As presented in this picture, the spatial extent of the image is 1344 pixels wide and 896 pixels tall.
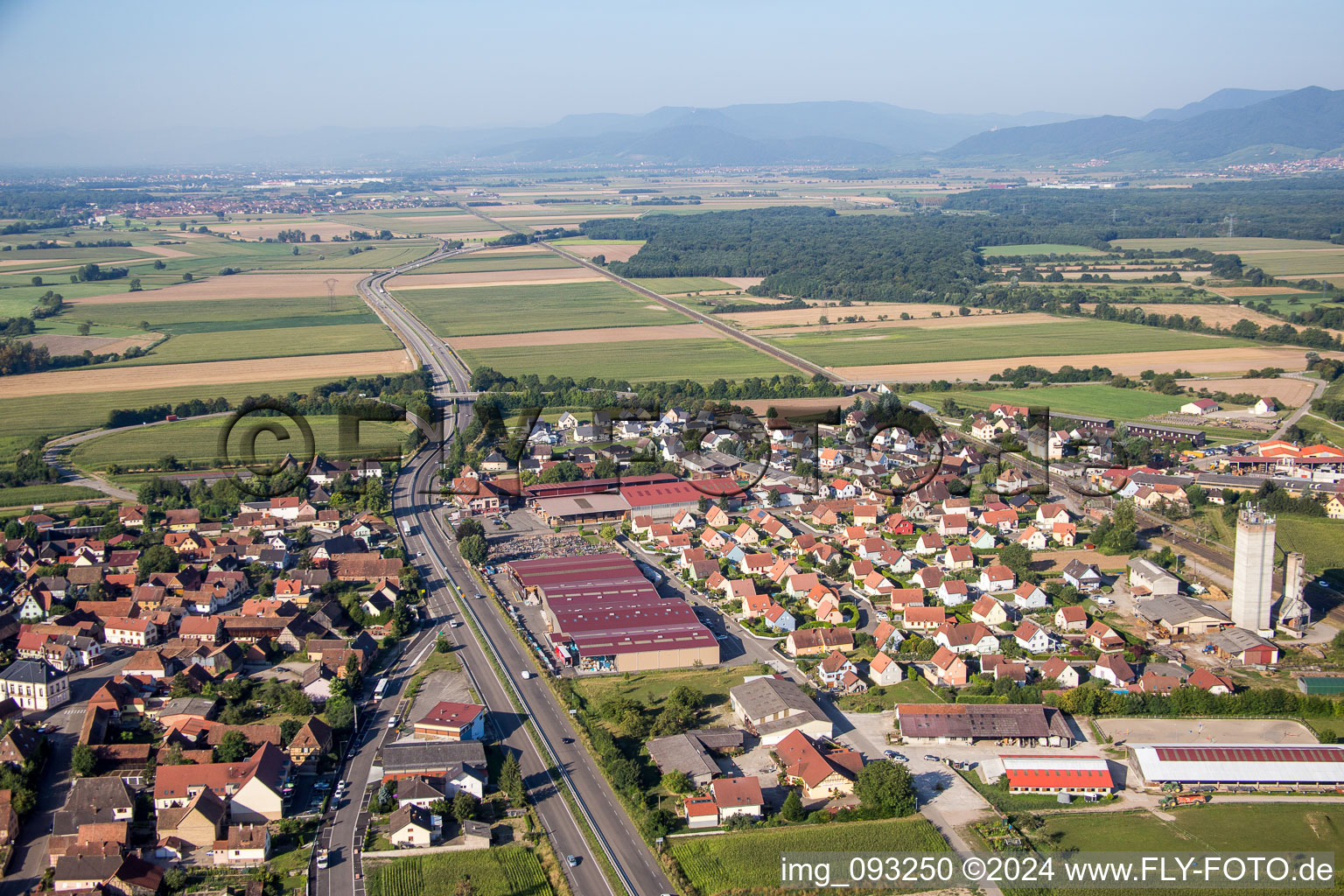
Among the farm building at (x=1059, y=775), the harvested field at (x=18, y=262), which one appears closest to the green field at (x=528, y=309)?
the harvested field at (x=18, y=262)

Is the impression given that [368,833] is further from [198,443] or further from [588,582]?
[198,443]

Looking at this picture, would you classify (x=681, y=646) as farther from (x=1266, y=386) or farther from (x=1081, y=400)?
(x=1266, y=386)

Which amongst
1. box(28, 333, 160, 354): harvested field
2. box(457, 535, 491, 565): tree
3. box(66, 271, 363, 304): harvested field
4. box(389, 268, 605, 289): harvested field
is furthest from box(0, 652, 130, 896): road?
box(389, 268, 605, 289): harvested field

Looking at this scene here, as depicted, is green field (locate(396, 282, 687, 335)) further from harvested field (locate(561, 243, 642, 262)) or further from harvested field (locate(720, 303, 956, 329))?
harvested field (locate(561, 243, 642, 262))

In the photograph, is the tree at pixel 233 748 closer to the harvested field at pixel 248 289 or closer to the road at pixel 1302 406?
the road at pixel 1302 406

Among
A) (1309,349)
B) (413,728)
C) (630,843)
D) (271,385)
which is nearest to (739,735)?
(630,843)

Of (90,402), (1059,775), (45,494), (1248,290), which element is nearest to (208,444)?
(45,494)
